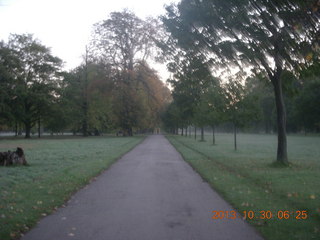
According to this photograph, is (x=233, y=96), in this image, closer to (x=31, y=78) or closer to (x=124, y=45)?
(x=124, y=45)

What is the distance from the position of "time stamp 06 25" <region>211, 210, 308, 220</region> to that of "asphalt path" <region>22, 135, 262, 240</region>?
0.69 ft

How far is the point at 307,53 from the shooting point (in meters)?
9.02

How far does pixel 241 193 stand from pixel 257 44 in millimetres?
5702

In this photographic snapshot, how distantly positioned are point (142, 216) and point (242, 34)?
8541 mm

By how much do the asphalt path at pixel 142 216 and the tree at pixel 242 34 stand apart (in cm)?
467

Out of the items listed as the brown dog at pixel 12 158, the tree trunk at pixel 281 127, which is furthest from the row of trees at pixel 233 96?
the brown dog at pixel 12 158

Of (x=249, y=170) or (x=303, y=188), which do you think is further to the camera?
(x=249, y=170)

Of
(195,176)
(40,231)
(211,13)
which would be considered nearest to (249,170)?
(195,176)

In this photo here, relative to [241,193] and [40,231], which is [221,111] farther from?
[40,231]

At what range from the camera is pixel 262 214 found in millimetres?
7129


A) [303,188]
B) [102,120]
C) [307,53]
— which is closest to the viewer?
[307,53]

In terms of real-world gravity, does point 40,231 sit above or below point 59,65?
below

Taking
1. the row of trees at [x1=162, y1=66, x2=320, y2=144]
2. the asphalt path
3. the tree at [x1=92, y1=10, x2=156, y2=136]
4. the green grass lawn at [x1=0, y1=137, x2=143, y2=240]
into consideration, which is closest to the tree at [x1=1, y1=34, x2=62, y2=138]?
the tree at [x1=92, y1=10, x2=156, y2=136]

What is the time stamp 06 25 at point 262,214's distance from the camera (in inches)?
273
